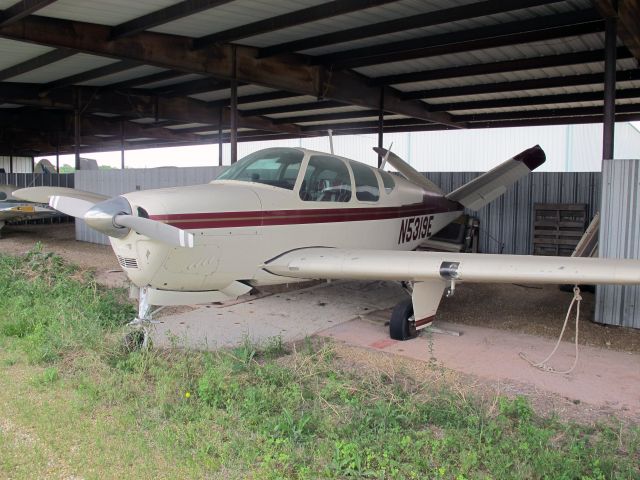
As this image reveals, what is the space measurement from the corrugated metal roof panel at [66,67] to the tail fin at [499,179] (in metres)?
7.71

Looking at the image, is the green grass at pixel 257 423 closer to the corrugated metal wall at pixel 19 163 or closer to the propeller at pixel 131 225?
the propeller at pixel 131 225

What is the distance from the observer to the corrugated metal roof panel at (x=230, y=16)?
300 inches

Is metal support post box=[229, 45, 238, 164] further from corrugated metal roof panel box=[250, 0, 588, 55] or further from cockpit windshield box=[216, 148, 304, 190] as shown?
cockpit windshield box=[216, 148, 304, 190]

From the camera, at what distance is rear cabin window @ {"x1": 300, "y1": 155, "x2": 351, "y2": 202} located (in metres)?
6.10

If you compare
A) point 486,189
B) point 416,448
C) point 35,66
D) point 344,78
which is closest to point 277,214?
point 416,448

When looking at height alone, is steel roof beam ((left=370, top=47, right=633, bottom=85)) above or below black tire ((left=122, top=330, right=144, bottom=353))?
→ above

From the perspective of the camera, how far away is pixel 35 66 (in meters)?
11.2

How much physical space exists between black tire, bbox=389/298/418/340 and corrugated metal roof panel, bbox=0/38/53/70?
8393mm

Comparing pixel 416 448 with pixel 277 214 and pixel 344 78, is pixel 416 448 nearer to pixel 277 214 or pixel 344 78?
pixel 277 214

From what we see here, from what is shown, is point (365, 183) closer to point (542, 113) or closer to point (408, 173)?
point (408, 173)

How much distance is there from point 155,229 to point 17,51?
8441mm

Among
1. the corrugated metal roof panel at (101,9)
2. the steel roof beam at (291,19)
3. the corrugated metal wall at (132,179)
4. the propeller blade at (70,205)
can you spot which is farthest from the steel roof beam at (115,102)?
the propeller blade at (70,205)

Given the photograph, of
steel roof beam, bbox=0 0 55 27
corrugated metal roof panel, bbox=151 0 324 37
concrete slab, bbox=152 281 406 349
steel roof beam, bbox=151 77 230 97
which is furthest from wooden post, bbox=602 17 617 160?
steel roof beam, bbox=151 77 230 97

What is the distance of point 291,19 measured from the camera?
7953 millimetres
